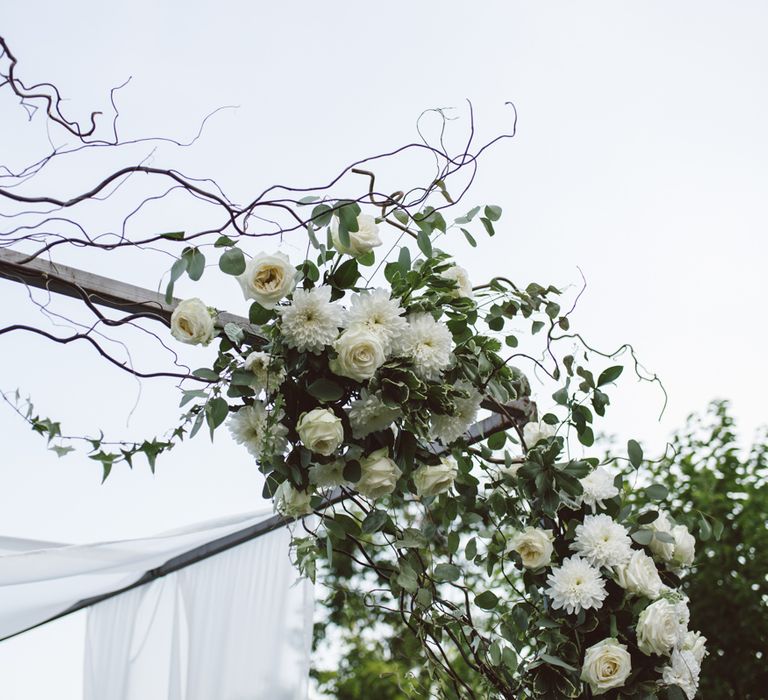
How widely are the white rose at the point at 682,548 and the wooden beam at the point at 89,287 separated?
0.78 m

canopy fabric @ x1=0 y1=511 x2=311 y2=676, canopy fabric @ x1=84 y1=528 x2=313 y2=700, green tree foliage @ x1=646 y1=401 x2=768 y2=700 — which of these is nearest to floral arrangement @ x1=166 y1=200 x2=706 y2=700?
canopy fabric @ x1=84 y1=528 x2=313 y2=700

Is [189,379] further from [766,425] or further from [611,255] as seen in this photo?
[766,425]

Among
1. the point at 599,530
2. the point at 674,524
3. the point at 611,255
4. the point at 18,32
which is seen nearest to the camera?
the point at 599,530

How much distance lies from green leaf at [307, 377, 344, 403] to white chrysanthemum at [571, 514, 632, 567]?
1.58 ft

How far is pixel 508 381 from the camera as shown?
1.32 meters

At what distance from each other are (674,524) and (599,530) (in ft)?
→ 0.66

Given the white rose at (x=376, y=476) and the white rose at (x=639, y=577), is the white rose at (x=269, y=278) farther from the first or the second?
the white rose at (x=639, y=577)

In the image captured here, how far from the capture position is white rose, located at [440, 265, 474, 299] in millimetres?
1288

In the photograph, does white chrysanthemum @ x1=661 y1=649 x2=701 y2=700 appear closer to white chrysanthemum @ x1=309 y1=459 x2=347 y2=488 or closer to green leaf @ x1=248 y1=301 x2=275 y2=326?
white chrysanthemum @ x1=309 y1=459 x2=347 y2=488

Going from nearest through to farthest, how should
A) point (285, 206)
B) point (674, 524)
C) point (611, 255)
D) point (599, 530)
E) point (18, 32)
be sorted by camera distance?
point (285, 206), point (599, 530), point (674, 524), point (18, 32), point (611, 255)

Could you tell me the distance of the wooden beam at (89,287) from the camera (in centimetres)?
127

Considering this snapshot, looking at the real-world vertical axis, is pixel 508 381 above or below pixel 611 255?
below

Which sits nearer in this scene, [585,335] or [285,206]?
[285,206]

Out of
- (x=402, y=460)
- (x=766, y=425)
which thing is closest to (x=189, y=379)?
(x=402, y=460)
